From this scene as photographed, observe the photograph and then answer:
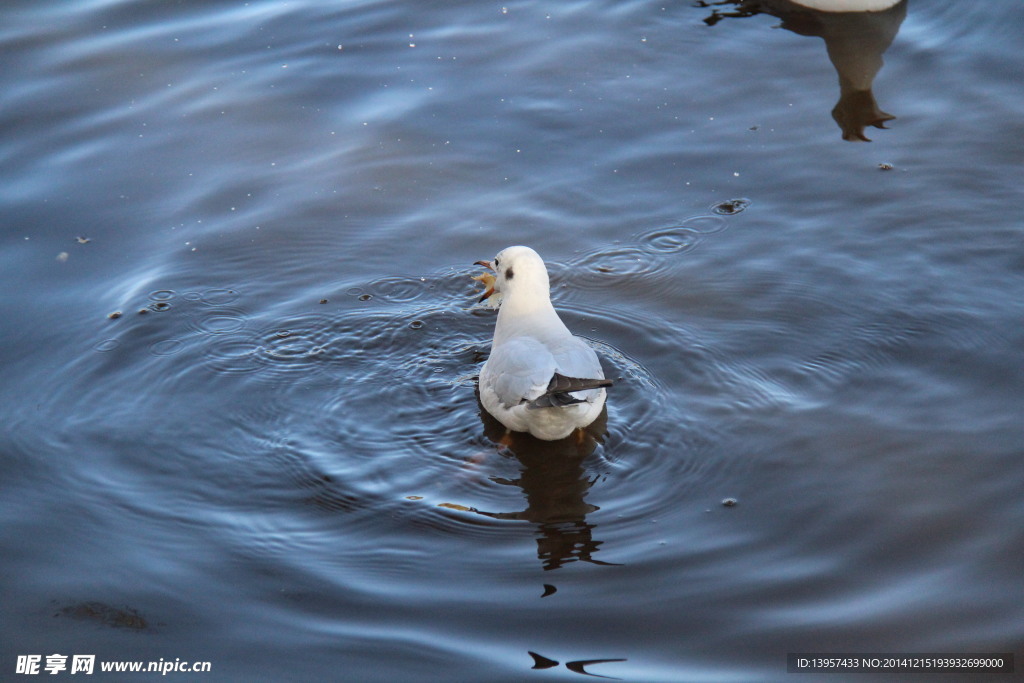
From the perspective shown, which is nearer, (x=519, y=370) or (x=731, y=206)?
(x=519, y=370)

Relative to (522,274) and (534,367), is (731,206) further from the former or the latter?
(534,367)

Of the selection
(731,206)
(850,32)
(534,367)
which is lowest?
(534,367)

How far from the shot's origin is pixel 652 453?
218 inches

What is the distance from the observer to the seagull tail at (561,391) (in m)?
5.26

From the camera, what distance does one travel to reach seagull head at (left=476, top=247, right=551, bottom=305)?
618 centimetres

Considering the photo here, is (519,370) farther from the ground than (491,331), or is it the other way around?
(491,331)

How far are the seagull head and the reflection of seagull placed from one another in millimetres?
3732

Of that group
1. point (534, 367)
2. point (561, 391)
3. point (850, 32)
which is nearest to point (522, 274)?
point (534, 367)

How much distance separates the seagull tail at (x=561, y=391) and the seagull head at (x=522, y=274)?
2.93 ft

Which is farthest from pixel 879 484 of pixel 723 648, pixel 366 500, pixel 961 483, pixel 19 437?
pixel 19 437

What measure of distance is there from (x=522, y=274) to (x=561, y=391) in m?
1.08

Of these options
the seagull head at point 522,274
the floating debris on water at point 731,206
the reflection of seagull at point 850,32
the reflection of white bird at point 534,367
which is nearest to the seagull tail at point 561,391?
the reflection of white bird at point 534,367

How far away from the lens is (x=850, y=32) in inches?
403

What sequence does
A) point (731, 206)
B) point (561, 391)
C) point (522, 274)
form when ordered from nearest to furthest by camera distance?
point (561, 391) < point (522, 274) < point (731, 206)
